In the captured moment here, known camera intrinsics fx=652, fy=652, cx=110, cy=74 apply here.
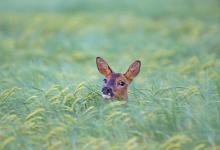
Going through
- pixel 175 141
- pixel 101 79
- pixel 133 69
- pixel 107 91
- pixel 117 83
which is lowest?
pixel 175 141

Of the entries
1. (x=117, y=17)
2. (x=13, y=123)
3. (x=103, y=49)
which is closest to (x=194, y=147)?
(x=13, y=123)

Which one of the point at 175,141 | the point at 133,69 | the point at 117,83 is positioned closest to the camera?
the point at 175,141

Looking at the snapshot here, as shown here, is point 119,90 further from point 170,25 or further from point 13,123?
point 170,25

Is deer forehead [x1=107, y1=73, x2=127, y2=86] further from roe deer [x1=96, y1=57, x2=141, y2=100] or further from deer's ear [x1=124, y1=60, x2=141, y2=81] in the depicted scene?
deer's ear [x1=124, y1=60, x2=141, y2=81]

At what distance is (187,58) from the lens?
37.5 ft

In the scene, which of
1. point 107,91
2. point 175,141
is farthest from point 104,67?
point 175,141

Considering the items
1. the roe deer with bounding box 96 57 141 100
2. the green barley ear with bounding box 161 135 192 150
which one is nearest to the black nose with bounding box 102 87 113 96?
the roe deer with bounding box 96 57 141 100

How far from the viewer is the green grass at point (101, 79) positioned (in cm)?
634

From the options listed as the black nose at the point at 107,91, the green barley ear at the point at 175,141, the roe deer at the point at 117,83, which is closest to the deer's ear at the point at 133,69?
the roe deer at the point at 117,83

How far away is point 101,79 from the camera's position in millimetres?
8367

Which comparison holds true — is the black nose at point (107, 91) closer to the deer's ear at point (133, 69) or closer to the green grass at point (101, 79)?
the green grass at point (101, 79)

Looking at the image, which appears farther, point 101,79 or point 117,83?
point 101,79

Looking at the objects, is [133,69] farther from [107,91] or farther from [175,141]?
[175,141]

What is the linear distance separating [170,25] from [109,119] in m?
9.27
